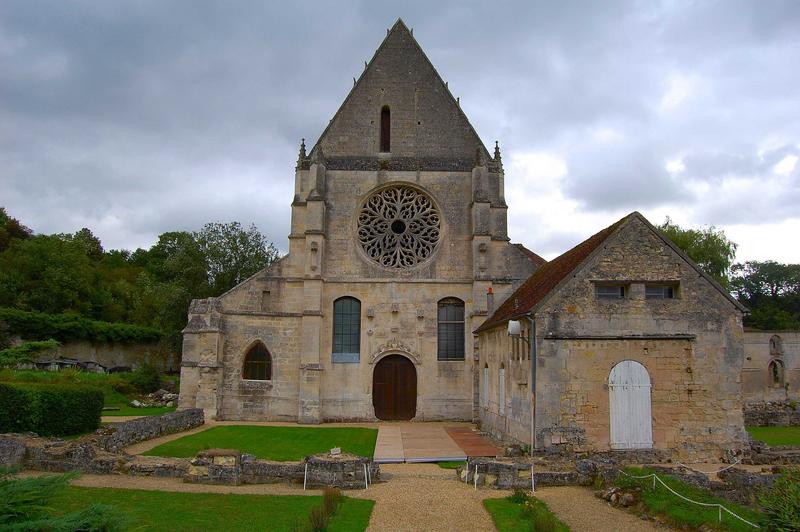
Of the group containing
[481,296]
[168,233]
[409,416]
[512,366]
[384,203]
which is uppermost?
[168,233]

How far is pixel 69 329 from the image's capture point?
130ft

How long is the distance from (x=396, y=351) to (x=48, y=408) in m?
13.8

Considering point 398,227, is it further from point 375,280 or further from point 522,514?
point 522,514

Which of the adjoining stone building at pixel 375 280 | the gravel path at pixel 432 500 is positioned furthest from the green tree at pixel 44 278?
the gravel path at pixel 432 500

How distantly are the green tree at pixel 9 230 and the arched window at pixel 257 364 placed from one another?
36763 millimetres

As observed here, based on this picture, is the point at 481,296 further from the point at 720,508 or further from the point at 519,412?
the point at 720,508

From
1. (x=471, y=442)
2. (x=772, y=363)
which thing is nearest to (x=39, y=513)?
(x=471, y=442)

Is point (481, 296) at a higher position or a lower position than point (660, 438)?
higher

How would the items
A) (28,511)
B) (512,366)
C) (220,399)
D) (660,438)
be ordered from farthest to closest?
(220,399) < (512,366) < (660,438) < (28,511)

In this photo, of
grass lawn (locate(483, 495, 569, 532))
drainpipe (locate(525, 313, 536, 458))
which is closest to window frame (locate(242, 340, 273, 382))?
drainpipe (locate(525, 313, 536, 458))

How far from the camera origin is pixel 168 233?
6638cm

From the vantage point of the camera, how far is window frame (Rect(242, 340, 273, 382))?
86.0 ft

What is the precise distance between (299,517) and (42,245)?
45.0m

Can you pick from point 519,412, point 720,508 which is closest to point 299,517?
point 720,508
